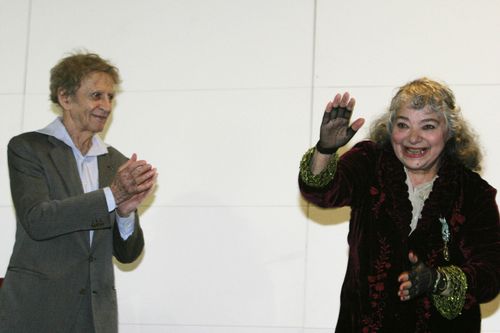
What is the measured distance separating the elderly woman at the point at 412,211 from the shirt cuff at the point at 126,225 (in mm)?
787

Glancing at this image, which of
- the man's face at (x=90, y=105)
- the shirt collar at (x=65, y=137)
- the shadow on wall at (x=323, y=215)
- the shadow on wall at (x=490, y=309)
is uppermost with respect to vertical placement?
the man's face at (x=90, y=105)

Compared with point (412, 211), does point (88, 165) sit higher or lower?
higher

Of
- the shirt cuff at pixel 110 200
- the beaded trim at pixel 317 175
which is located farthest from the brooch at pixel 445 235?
the shirt cuff at pixel 110 200

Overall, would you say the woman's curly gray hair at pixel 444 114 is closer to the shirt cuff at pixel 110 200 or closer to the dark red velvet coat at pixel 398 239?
the dark red velvet coat at pixel 398 239

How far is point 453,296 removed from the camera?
8.35ft

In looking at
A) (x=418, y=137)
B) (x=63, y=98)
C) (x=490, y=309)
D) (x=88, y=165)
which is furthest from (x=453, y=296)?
(x=63, y=98)

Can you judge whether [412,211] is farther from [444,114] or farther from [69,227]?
[69,227]

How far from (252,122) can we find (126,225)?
109 centimetres

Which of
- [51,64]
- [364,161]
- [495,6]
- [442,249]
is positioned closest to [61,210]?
[364,161]

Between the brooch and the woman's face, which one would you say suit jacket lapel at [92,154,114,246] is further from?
the brooch

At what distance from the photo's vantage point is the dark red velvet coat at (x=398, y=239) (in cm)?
263

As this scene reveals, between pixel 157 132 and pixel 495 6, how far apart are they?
1.67 meters

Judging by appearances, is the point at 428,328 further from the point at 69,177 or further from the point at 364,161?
the point at 69,177

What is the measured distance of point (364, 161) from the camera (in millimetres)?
2799
